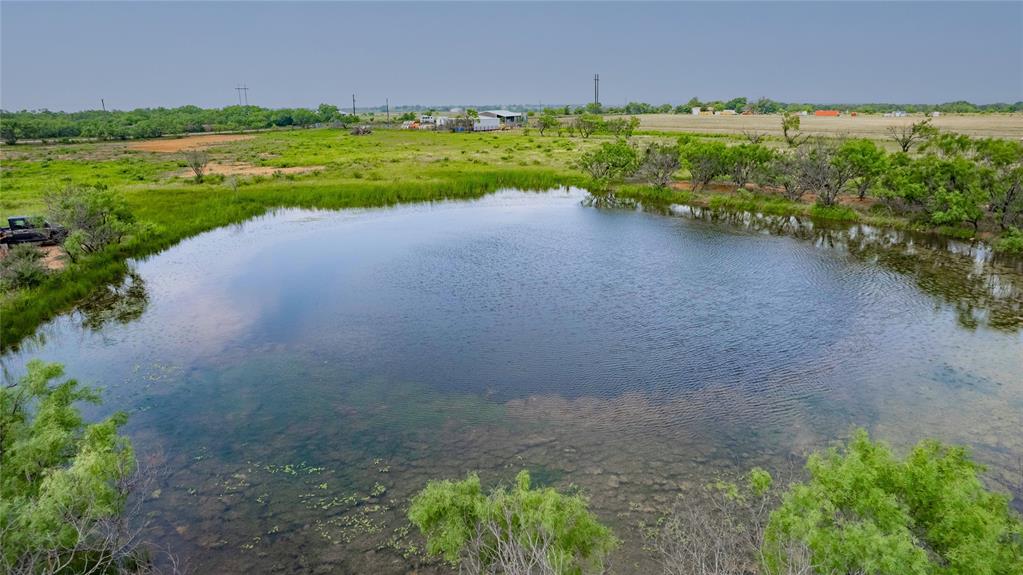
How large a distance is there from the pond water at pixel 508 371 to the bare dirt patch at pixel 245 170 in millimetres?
28673

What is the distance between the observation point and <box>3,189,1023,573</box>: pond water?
45.4 feet

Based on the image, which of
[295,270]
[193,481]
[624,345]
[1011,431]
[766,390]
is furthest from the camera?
[295,270]

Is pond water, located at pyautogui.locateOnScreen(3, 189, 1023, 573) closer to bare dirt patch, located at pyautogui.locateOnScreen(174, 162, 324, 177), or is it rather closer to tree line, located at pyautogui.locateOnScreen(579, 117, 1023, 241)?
tree line, located at pyautogui.locateOnScreen(579, 117, 1023, 241)

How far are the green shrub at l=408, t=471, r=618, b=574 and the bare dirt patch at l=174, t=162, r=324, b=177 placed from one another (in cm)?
5642

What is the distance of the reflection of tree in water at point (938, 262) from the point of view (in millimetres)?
23719

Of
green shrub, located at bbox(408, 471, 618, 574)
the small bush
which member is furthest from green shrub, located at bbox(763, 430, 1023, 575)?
the small bush

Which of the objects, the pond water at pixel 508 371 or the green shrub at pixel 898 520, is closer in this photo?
the green shrub at pixel 898 520

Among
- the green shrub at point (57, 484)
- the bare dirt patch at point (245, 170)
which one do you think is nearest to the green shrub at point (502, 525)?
the green shrub at point (57, 484)

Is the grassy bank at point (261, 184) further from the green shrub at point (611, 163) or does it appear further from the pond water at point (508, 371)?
the green shrub at point (611, 163)

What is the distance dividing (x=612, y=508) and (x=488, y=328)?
1065 cm

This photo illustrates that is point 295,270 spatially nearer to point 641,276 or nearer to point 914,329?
point 641,276

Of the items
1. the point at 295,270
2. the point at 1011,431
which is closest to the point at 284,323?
the point at 295,270

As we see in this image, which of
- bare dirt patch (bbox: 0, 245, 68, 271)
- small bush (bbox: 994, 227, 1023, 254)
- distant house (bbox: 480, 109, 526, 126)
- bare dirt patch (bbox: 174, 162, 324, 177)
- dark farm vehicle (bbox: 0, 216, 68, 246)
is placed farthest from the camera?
distant house (bbox: 480, 109, 526, 126)

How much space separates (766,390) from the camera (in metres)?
17.9
